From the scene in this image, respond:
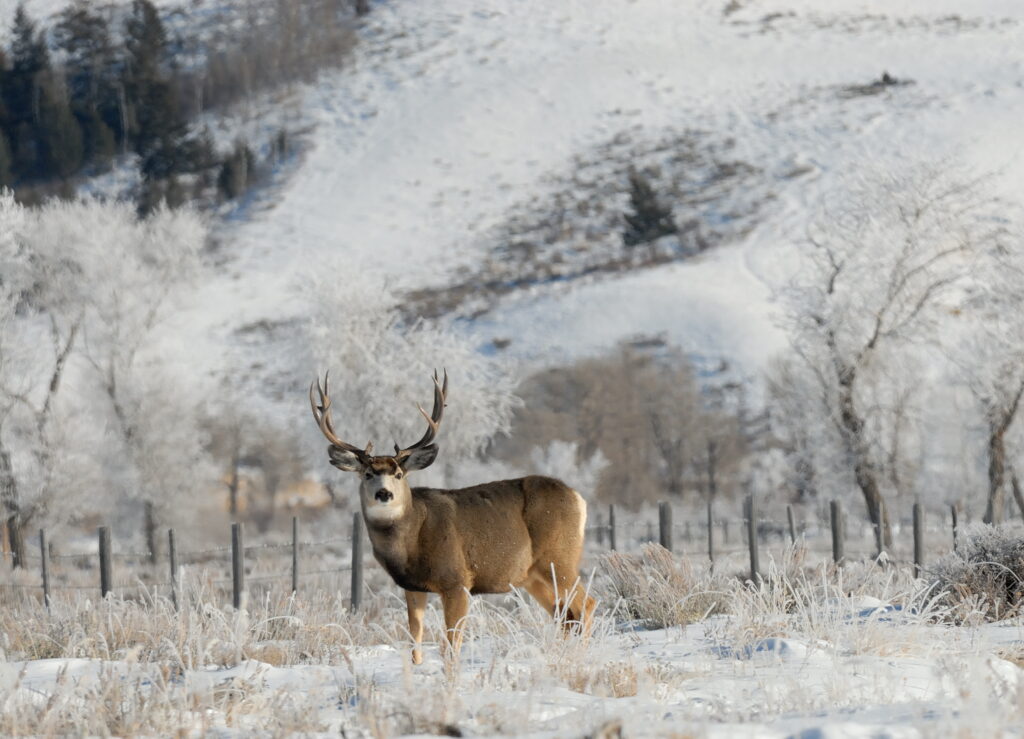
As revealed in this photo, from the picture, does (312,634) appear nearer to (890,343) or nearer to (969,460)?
(890,343)

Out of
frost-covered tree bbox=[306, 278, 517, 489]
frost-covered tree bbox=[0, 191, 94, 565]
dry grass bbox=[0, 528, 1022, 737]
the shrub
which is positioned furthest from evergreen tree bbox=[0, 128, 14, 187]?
the shrub

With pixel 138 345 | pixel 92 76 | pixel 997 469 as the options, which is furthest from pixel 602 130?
pixel 997 469

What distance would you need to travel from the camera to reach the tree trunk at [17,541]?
85.9 feet

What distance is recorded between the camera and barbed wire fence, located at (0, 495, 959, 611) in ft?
50.4

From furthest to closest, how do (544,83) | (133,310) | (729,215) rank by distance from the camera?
1. (544,83)
2. (729,215)
3. (133,310)

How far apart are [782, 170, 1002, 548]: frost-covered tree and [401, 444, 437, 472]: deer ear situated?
1774 cm

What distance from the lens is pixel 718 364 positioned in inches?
2228

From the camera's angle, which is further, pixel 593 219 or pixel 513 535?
pixel 593 219

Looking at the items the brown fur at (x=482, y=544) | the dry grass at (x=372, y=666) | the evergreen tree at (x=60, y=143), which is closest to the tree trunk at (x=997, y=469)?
the dry grass at (x=372, y=666)

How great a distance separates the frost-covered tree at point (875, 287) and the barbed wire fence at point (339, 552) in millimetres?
2395

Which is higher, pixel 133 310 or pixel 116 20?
pixel 116 20

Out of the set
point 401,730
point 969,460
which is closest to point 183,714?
point 401,730

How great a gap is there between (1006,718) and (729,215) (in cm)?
7472

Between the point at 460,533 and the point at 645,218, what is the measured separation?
229 ft
